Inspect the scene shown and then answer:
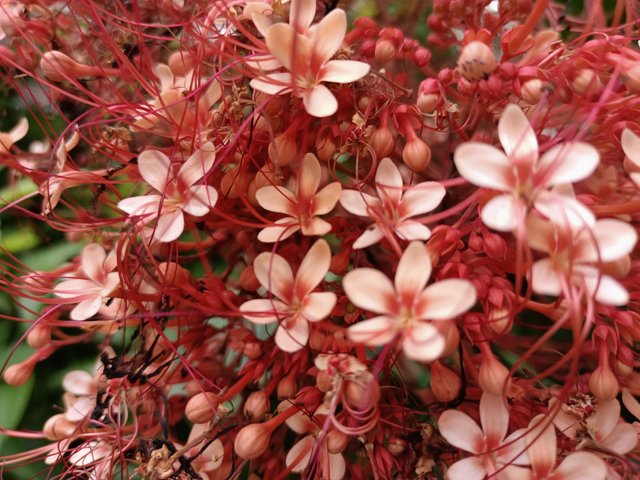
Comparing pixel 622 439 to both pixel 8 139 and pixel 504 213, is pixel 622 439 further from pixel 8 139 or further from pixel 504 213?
pixel 8 139

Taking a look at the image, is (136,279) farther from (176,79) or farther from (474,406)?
(474,406)

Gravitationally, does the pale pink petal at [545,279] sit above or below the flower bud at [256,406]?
above

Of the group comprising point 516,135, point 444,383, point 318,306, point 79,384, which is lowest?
point 79,384

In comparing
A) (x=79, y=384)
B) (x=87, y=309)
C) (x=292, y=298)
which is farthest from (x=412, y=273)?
(x=79, y=384)

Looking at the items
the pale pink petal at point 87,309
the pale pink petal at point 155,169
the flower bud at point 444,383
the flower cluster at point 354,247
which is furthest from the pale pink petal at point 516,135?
the pale pink petal at point 87,309

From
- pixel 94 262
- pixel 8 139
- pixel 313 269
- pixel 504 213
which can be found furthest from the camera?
pixel 8 139

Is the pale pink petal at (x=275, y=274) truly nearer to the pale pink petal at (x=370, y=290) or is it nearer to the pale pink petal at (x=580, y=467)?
the pale pink petal at (x=370, y=290)
